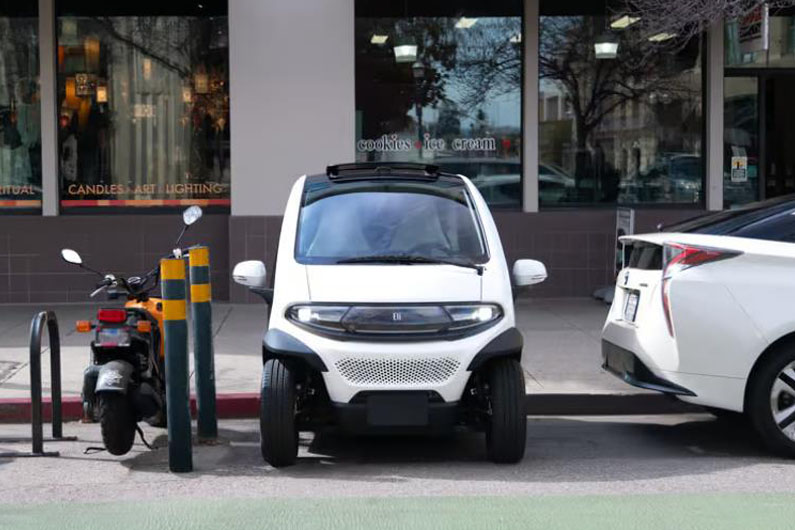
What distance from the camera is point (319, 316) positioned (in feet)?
20.6

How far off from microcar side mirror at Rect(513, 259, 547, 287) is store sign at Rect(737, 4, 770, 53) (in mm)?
5523

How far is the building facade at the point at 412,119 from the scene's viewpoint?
13336 millimetres

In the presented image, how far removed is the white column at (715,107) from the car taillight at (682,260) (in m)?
7.35

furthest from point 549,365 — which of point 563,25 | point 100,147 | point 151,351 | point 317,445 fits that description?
point 100,147

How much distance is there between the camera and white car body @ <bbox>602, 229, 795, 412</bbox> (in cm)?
657

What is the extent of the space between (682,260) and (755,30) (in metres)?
6.89

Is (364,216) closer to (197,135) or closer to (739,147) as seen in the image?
(197,135)

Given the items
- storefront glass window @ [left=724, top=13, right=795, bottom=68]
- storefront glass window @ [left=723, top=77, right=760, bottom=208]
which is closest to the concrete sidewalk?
storefront glass window @ [left=723, top=77, right=760, bottom=208]

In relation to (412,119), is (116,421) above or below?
below

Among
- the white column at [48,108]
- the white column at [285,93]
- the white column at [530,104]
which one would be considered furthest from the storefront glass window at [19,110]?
the white column at [530,104]

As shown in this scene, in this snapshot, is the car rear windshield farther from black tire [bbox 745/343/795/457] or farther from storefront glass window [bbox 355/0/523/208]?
storefront glass window [bbox 355/0/523/208]

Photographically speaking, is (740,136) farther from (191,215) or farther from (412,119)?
(191,215)

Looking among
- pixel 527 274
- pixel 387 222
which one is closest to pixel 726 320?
pixel 527 274

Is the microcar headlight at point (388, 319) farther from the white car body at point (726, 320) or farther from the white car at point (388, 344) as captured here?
the white car body at point (726, 320)
